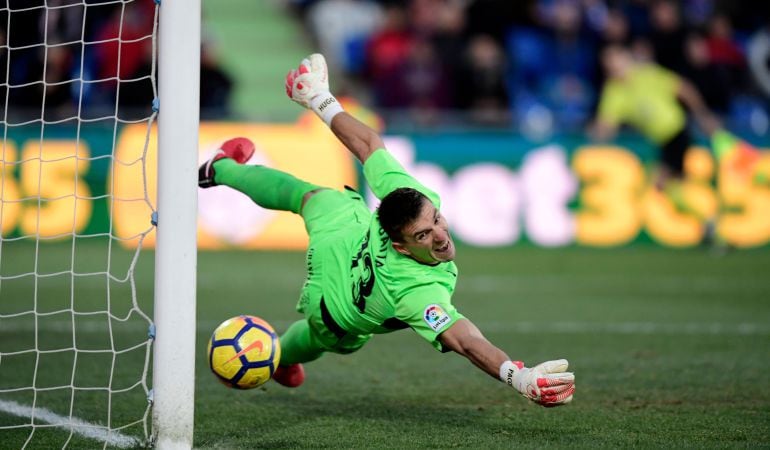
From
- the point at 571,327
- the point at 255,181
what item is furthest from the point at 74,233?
the point at 571,327

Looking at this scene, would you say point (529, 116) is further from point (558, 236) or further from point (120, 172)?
point (120, 172)

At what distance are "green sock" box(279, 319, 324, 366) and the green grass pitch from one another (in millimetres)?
249

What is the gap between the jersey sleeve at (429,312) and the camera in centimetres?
509

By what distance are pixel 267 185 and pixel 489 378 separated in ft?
6.19

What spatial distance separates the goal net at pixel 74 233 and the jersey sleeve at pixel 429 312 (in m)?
1.15

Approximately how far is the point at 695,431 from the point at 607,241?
9.70 metres

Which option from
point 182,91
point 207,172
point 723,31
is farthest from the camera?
point 723,31

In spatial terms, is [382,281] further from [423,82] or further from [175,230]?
[423,82]

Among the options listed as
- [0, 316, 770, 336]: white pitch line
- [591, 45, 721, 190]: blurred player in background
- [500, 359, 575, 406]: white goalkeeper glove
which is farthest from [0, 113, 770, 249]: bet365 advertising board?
[500, 359, 575, 406]: white goalkeeper glove

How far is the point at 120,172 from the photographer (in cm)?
1386

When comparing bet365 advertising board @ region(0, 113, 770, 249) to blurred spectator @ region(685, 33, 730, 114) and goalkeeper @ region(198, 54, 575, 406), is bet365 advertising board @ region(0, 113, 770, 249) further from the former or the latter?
goalkeeper @ region(198, 54, 575, 406)

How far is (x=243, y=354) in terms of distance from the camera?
5.46 m

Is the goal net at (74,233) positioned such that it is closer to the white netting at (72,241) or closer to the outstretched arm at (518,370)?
the white netting at (72,241)

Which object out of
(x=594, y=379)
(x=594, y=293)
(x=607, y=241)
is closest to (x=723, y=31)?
(x=607, y=241)
